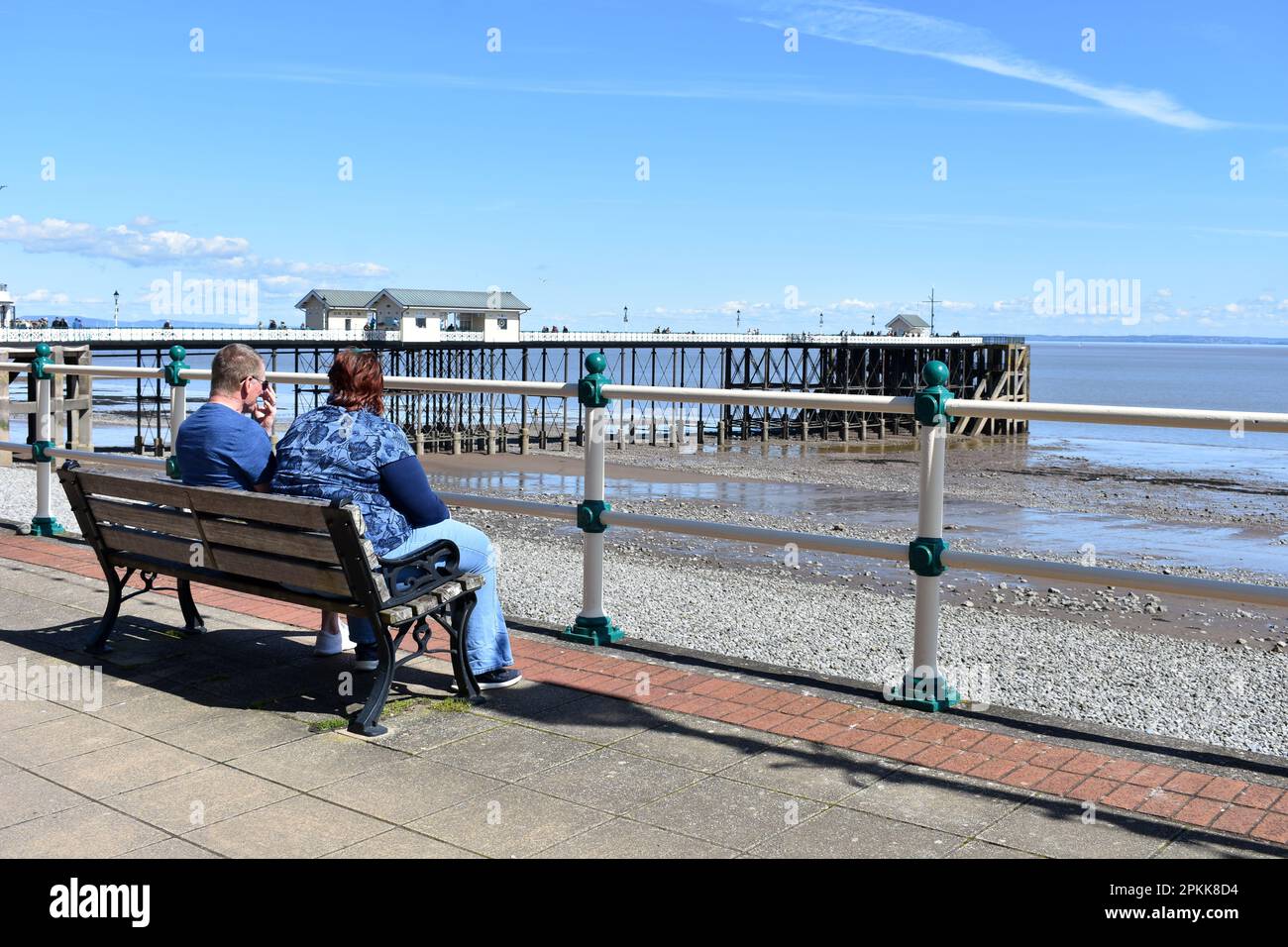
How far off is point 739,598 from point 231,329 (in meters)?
57.4

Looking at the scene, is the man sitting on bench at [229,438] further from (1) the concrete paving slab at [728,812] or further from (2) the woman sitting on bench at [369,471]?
(1) the concrete paving slab at [728,812]

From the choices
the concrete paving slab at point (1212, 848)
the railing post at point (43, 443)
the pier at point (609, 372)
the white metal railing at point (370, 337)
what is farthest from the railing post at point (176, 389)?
the white metal railing at point (370, 337)

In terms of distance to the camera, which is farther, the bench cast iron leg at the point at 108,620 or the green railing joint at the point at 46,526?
the green railing joint at the point at 46,526

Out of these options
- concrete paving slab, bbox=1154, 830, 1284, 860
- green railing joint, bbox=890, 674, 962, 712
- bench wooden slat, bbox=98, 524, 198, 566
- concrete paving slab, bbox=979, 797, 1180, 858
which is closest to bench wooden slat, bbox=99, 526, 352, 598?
bench wooden slat, bbox=98, 524, 198, 566

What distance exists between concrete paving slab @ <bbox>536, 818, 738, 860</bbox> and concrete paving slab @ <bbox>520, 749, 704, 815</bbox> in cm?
14

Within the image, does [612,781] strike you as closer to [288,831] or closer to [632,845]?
[632,845]

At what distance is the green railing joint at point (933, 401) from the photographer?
177 inches

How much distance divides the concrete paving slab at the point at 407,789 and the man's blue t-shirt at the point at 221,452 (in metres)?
1.49

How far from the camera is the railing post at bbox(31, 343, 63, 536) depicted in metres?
7.89

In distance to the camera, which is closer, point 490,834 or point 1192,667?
point 490,834

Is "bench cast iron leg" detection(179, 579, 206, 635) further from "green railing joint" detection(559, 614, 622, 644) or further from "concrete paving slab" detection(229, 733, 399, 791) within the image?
"green railing joint" detection(559, 614, 622, 644)
